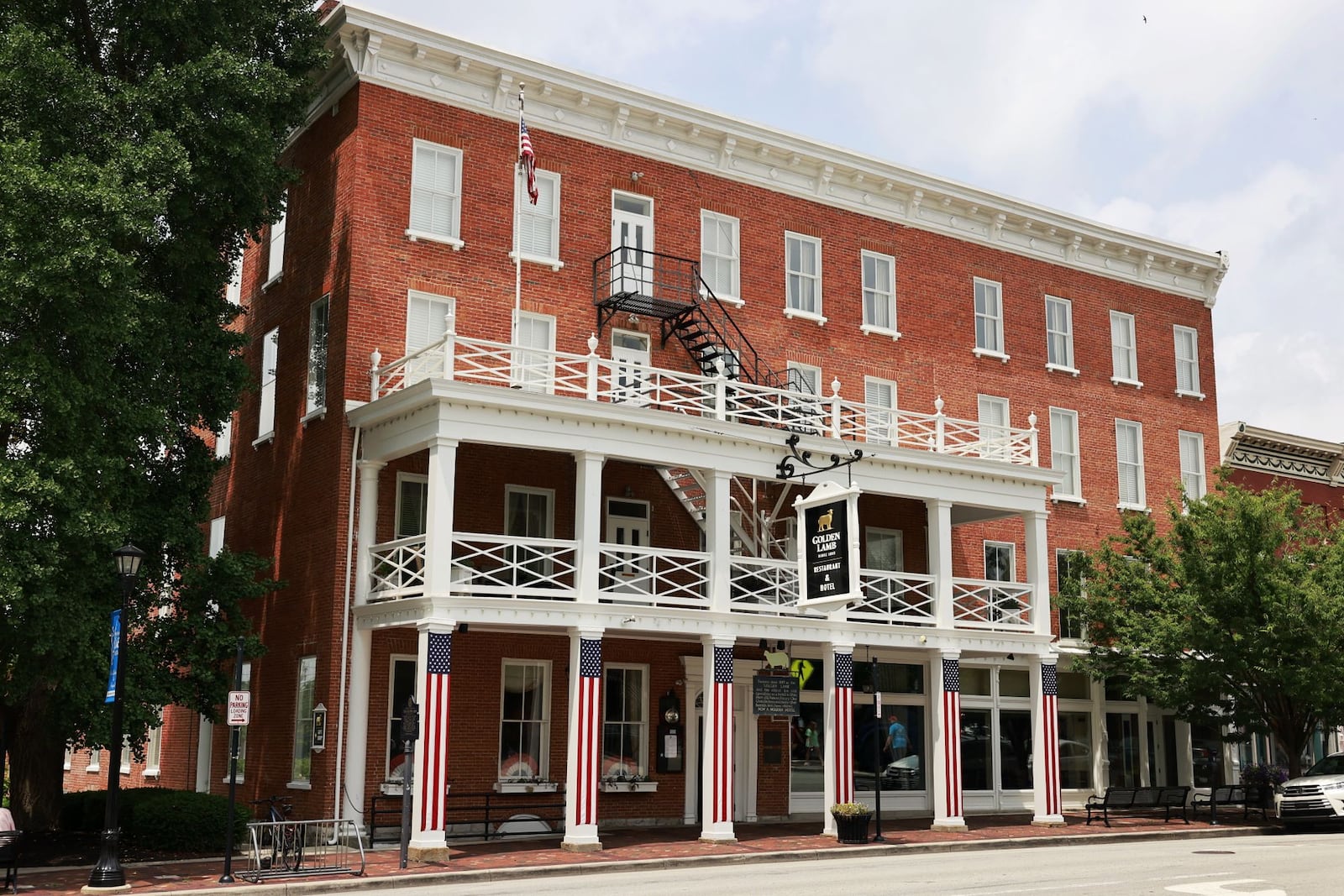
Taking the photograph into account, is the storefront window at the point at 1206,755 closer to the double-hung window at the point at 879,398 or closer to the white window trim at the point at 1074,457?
the white window trim at the point at 1074,457

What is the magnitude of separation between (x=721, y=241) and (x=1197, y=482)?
16.2 meters

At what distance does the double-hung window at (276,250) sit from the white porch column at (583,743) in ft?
36.7

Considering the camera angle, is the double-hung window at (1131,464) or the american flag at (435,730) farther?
the double-hung window at (1131,464)

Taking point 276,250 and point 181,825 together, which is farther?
point 276,250

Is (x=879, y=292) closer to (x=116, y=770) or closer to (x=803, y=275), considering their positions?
(x=803, y=275)

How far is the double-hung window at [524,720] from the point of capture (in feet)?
83.1

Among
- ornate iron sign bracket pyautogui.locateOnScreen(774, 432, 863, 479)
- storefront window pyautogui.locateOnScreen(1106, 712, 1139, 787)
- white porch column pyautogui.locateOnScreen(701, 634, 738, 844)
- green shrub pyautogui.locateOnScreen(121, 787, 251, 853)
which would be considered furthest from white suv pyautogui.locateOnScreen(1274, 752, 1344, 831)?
green shrub pyautogui.locateOnScreen(121, 787, 251, 853)

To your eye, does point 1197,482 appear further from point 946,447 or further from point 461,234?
point 461,234

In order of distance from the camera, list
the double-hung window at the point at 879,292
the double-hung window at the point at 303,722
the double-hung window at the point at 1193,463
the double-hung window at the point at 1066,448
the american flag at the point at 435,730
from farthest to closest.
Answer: the double-hung window at the point at 1193,463, the double-hung window at the point at 1066,448, the double-hung window at the point at 879,292, the double-hung window at the point at 303,722, the american flag at the point at 435,730

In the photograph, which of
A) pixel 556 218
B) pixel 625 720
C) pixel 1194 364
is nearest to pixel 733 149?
pixel 556 218

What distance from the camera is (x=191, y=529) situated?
23484 millimetres

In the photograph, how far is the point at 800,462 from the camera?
1018 inches

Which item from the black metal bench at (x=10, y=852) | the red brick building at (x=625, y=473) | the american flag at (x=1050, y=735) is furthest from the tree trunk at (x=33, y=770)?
the american flag at (x=1050, y=735)

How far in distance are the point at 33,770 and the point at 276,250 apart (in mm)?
11624
